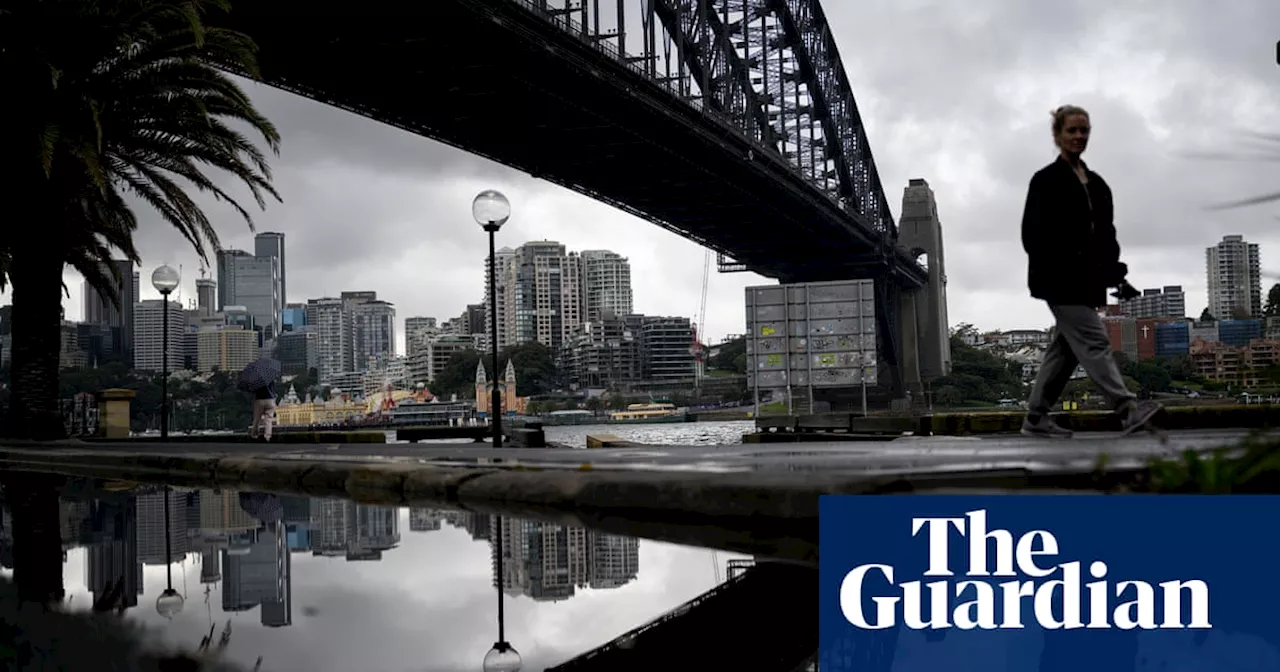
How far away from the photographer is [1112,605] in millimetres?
2148

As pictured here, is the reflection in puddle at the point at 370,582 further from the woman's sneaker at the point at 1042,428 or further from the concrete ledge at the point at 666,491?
the woman's sneaker at the point at 1042,428

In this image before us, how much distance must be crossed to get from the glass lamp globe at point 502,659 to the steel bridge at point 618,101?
89.2ft

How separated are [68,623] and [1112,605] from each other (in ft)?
7.64

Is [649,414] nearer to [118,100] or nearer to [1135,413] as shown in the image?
[118,100]

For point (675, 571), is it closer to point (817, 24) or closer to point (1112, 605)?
point (1112, 605)

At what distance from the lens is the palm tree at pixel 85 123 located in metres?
14.3

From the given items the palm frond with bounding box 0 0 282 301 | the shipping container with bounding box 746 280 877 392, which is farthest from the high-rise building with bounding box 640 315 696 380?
the palm frond with bounding box 0 0 282 301

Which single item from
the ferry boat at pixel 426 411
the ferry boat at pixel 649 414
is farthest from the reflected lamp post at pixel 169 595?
the ferry boat at pixel 649 414

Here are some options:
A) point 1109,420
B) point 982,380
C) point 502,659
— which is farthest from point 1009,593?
point 982,380

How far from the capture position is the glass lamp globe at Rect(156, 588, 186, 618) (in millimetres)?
3070

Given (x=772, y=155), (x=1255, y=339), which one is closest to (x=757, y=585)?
(x=1255, y=339)

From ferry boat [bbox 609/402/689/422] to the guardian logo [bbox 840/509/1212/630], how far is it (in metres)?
96.1

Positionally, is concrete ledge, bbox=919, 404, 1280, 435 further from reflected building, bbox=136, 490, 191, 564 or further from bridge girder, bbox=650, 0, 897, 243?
bridge girder, bbox=650, 0, 897, 243

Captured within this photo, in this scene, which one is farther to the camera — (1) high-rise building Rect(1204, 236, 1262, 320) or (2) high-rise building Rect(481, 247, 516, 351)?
(2) high-rise building Rect(481, 247, 516, 351)
